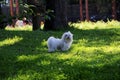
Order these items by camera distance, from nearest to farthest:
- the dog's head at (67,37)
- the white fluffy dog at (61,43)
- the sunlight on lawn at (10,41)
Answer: the dog's head at (67,37) → the white fluffy dog at (61,43) → the sunlight on lawn at (10,41)

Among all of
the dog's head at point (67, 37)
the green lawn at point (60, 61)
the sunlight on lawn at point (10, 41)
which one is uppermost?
the dog's head at point (67, 37)

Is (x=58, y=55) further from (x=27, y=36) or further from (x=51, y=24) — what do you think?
(x=51, y=24)

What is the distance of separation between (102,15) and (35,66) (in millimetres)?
22011

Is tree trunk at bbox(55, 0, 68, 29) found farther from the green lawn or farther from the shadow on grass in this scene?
the shadow on grass

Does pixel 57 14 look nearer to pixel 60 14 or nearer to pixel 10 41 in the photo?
pixel 60 14

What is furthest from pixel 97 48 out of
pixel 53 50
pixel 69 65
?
pixel 69 65

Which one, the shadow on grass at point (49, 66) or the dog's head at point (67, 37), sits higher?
the dog's head at point (67, 37)

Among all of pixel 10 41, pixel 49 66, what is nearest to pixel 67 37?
pixel 49 66

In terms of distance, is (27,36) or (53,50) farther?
(27,36)

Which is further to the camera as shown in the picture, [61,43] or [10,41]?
[10,41]

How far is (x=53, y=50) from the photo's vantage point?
12086 millimetres

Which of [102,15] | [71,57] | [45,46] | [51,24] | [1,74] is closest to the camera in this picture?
[1,74]

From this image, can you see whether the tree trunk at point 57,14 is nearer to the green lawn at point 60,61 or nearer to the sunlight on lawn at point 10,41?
the sunlight on lawn at point 10,41

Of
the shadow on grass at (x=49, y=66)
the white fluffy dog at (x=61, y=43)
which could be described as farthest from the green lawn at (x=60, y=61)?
the white fluffy dog at (x=61, y=43)
